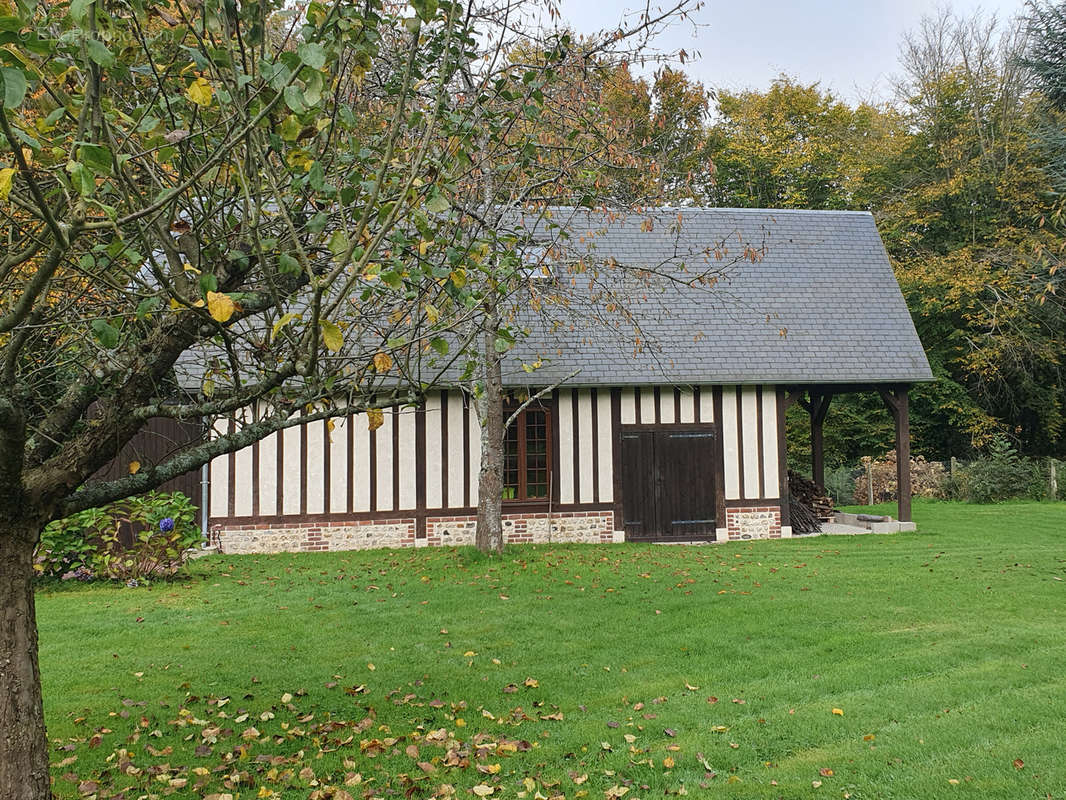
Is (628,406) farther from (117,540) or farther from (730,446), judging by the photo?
(117,540)

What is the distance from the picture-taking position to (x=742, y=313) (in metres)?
13.4

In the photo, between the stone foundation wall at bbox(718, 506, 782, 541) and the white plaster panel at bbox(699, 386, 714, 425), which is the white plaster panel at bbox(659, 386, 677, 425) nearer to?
the white plaster panel at bbox(699, 386, 714, 425)

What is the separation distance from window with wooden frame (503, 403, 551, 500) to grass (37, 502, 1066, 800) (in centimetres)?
299

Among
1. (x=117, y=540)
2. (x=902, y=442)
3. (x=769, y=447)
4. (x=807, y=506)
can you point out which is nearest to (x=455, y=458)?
(x=117, y=540)

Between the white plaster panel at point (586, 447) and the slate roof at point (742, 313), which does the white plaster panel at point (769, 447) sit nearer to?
the slate roof at point (742, 313)

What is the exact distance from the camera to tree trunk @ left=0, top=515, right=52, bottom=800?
2.95 meters

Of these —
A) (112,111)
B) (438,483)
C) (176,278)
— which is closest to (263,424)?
(176,278)

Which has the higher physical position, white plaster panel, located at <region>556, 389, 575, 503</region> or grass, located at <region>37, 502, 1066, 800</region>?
white plaster panel, located at <region>556, 389, 575, 503</region>

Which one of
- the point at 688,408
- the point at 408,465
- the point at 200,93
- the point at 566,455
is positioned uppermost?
the point at 200,93

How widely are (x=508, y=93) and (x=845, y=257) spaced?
41.6 ft

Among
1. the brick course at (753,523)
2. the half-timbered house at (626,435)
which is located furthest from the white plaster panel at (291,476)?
the brick course at (753,523)

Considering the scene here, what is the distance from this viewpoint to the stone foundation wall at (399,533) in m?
11.4

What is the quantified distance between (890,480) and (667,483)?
1014cm

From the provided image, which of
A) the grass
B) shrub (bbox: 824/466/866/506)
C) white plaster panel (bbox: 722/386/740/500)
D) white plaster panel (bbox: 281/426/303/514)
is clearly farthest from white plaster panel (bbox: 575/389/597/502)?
shrub (bbox: 824/466/866/506)
